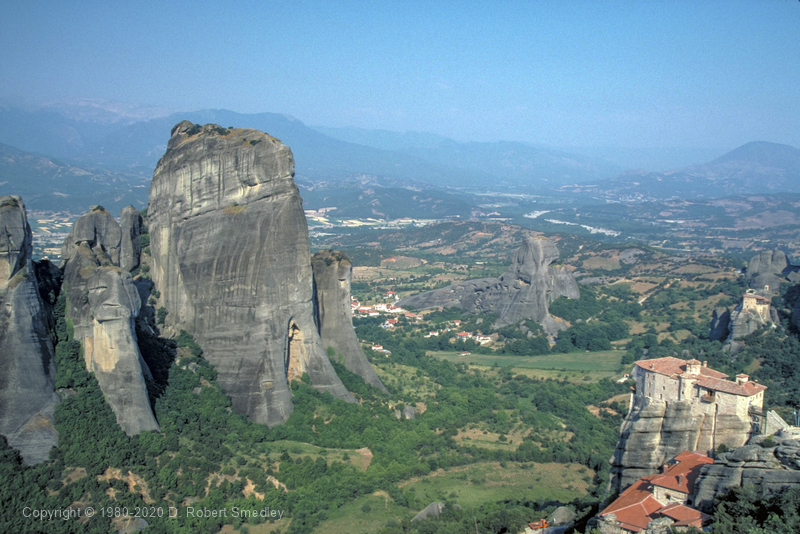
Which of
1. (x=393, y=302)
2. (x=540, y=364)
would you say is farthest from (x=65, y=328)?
(x=393, y=302)

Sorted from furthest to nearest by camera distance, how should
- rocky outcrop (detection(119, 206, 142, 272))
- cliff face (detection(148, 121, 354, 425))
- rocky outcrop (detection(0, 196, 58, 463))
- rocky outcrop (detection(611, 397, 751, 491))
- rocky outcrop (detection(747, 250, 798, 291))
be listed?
rocky outcrop (detection(747, 250, 798, 291)), rocky outcrop (detection(119, 206, 142, 272)), cliff face (detection(148, 121, 354, 425)), rocky outcrop (detection(611, 397, 751, 491)), rocky outcrop (detection(0, 196, 58, 463))

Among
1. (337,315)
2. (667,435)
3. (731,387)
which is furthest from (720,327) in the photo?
(667,435)

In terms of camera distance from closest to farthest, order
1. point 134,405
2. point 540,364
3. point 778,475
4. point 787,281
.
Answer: point 778,475 < point 134,405 < point 540,364 < point 787,281

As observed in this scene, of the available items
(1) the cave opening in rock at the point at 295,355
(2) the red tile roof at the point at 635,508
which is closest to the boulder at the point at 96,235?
(1) the cave opening in rock at the point at 295,355

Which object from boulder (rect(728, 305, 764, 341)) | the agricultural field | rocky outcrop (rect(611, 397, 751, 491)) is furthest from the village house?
boulder (rect(728, 305, 764, 341))

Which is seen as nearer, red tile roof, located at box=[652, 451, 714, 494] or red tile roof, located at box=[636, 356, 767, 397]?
red tile roof, located at box=[652, 451, 714, 494]

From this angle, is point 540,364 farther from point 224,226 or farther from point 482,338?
point 224,226

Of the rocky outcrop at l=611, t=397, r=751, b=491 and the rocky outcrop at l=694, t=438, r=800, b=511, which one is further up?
the rocky outcrop at l=694, t=438, r=800, b=511

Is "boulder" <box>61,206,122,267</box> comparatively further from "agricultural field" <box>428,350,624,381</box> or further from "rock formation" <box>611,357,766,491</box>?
"agricultural field" <box>428,350,624,381</box>

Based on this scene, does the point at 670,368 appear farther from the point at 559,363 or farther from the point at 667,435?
the point at 559,363
